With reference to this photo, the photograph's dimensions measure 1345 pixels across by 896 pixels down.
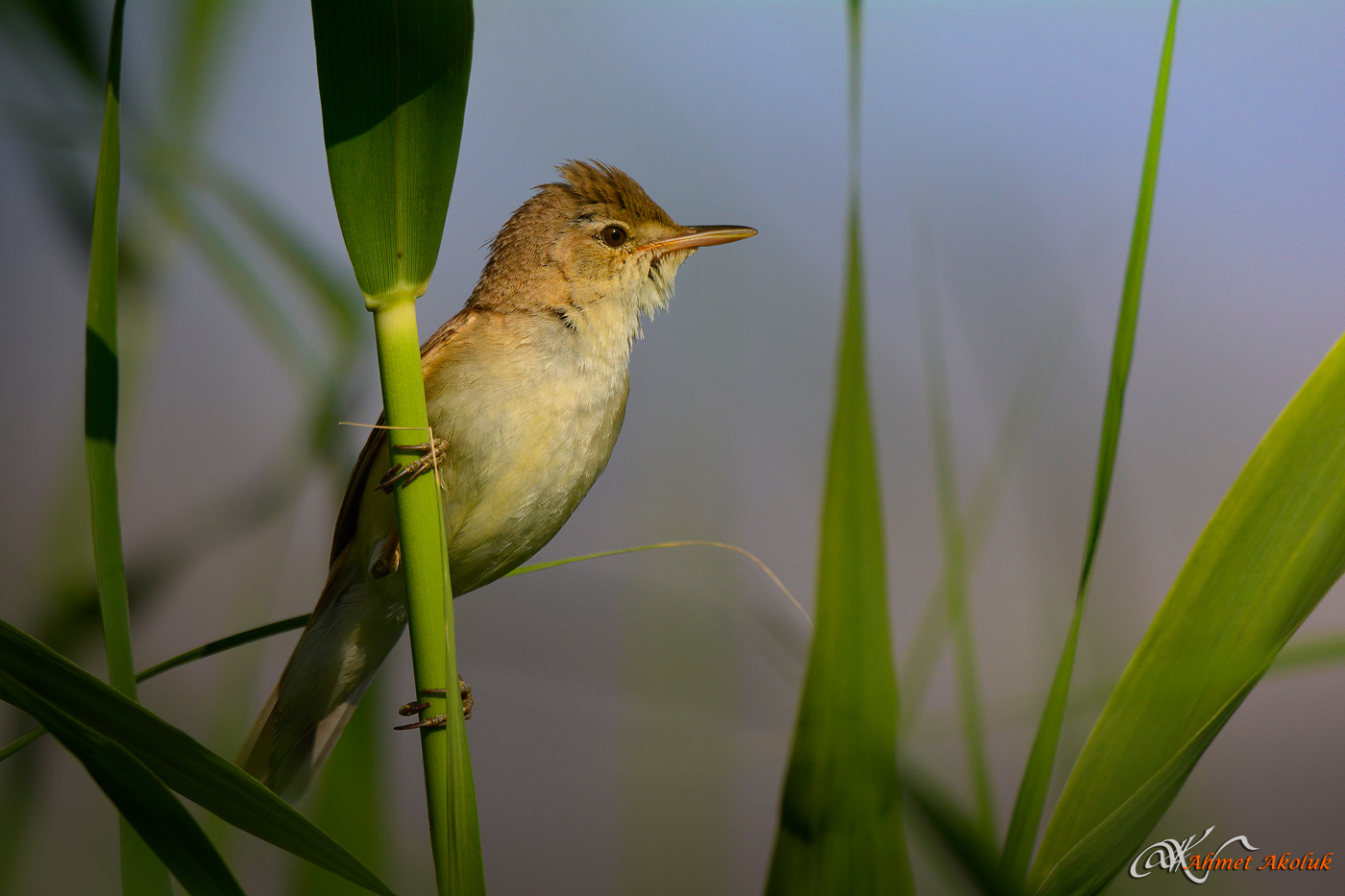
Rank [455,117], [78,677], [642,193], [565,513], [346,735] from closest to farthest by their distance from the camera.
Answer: [78,677] < [455,117] < [346,735] < [565,513] < [642,193]

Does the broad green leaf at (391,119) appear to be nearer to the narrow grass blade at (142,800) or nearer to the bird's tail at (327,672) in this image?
the narrow grass blade at (142,800)

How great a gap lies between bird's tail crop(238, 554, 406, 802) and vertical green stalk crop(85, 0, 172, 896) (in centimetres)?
43

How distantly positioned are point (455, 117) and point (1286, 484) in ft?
1.80

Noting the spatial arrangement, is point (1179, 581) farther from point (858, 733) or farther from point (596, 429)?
point (596, 429)

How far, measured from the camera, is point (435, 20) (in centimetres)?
44

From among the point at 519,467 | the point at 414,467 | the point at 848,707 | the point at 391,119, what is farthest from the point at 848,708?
the point at 519,467

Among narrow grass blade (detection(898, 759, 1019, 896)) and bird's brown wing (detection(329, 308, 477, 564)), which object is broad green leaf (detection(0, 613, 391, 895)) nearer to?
narrow grass blade (detection(898, 759, 1019, 896))

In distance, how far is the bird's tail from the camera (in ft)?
3.10

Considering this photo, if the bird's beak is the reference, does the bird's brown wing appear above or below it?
below

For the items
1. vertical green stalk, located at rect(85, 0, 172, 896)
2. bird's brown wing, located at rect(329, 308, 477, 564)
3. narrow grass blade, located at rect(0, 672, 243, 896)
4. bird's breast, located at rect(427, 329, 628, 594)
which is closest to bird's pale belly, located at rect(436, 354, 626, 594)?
bird's breast, located at rect(427, 329, 628, 594)

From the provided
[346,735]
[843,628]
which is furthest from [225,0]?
[843,628]

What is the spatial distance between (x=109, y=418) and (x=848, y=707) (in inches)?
20.1

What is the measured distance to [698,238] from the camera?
1.03 metres

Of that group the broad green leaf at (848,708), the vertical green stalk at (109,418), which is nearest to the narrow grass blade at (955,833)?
the broad green leaf at (848,708)
